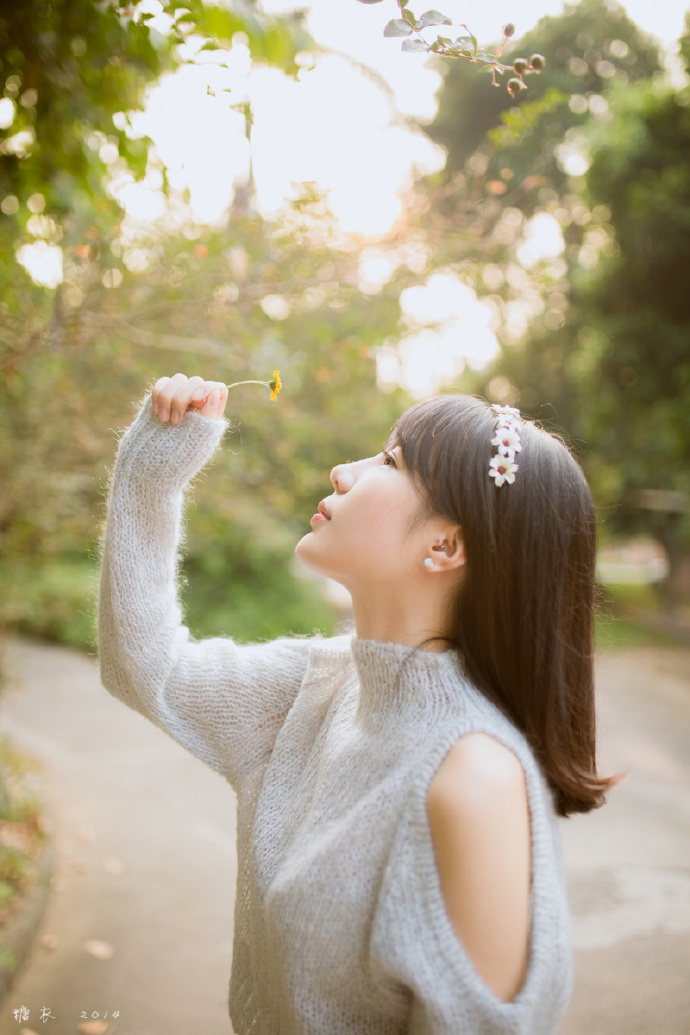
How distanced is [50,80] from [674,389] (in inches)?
343

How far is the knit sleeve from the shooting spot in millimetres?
1472

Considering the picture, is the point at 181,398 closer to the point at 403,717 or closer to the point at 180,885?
the point at 403,717

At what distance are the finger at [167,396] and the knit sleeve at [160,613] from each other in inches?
0.9

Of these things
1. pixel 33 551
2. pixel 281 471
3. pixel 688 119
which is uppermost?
pixel 688 119

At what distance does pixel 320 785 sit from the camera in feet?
4.61

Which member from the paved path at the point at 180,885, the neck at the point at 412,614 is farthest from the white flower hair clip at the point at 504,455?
the paved path at the point at 180,885

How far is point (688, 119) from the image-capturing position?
8.25 meters

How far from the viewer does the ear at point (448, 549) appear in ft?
4.36

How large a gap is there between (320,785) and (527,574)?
545 mm

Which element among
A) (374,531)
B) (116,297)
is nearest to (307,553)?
(374,531)

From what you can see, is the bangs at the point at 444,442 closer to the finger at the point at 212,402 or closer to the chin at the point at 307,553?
the chin at the point at 307,553

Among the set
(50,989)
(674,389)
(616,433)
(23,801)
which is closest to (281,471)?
(23,801)

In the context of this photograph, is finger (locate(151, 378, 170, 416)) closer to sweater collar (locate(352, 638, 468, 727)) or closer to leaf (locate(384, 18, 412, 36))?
sweater collar (locate(352, 638, 468, 727))

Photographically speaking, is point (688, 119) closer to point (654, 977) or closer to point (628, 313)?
point (628, 313)
